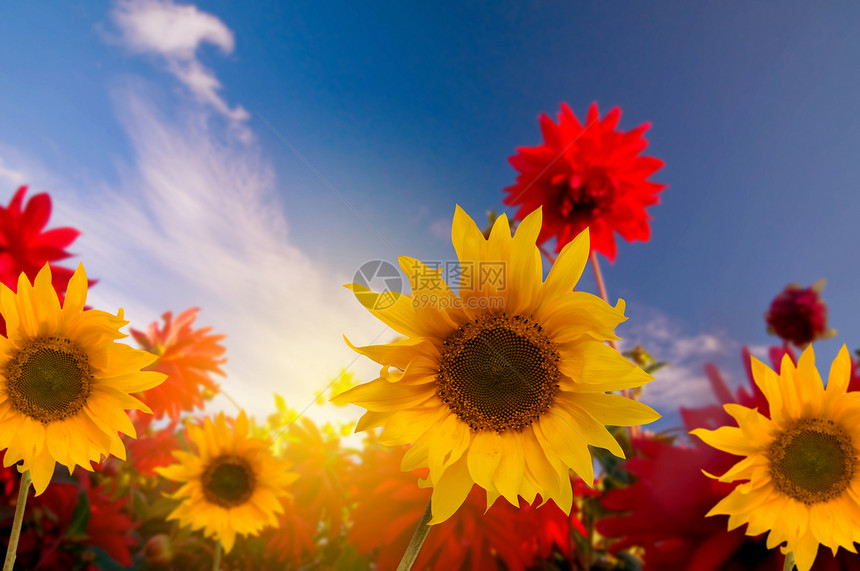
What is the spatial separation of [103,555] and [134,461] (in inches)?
6.7

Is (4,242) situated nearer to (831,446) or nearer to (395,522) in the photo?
(395,522)

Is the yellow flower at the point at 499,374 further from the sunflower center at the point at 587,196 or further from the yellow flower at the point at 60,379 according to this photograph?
the sunflower center at the point at 587,196

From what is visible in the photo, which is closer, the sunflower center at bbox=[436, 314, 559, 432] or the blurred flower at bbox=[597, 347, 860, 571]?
the sunflower center at bbox=[436, 314, 559, 432]

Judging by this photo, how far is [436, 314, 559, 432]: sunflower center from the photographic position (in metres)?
0.28

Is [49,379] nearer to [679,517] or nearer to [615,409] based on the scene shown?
[615,409]

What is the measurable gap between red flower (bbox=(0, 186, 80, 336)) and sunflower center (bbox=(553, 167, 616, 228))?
1.87 ft

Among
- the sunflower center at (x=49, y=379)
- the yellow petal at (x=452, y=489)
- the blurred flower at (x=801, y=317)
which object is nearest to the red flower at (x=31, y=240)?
the sunflower center at (x=49, y=379)

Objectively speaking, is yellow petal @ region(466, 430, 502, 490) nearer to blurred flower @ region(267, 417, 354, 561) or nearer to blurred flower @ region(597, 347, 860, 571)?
blurred flower @ region(597, 347, 860, 571)

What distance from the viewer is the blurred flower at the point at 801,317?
35.0 inches

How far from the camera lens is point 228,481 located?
650 mm

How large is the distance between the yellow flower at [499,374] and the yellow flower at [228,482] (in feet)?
1.37

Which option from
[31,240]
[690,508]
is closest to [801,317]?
[690,508]

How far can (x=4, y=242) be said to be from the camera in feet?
1.61

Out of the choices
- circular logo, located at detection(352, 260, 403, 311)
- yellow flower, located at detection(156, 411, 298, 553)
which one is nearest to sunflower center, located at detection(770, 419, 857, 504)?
circular logo, located at detection(352, 260, 403, 311)
